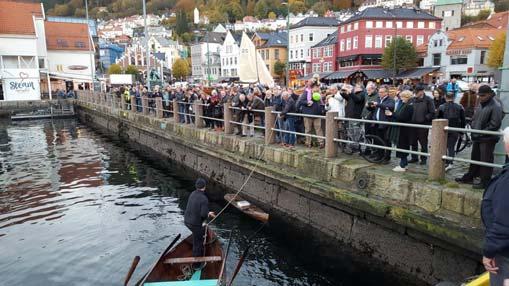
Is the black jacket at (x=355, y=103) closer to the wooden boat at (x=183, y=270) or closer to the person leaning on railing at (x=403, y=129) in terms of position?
the person leaning on railing at (x=403, y=129)

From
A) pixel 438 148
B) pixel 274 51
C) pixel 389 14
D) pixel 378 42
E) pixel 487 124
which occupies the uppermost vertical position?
pixel 389 14

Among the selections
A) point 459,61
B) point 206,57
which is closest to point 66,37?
point 206,57

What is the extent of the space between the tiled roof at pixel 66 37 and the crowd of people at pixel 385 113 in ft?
166

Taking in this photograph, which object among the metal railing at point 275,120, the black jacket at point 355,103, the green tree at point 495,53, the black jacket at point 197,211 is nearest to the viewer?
the metal railing at point 275,120

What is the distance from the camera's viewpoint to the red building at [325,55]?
232ft

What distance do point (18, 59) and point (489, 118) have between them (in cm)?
5131

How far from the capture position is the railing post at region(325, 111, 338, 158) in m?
9.17

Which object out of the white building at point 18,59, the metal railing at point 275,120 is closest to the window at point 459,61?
the metal railing at point 275,120

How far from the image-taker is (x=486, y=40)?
59812mm

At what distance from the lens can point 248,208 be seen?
11297 millimetres

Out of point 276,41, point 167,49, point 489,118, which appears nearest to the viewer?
point 489,118

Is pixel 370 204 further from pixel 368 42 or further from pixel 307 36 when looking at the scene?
pixel 307 36

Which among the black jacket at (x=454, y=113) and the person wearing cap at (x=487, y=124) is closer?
the person wearing cap at (x=487, y=124)

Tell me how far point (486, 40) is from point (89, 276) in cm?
6693
